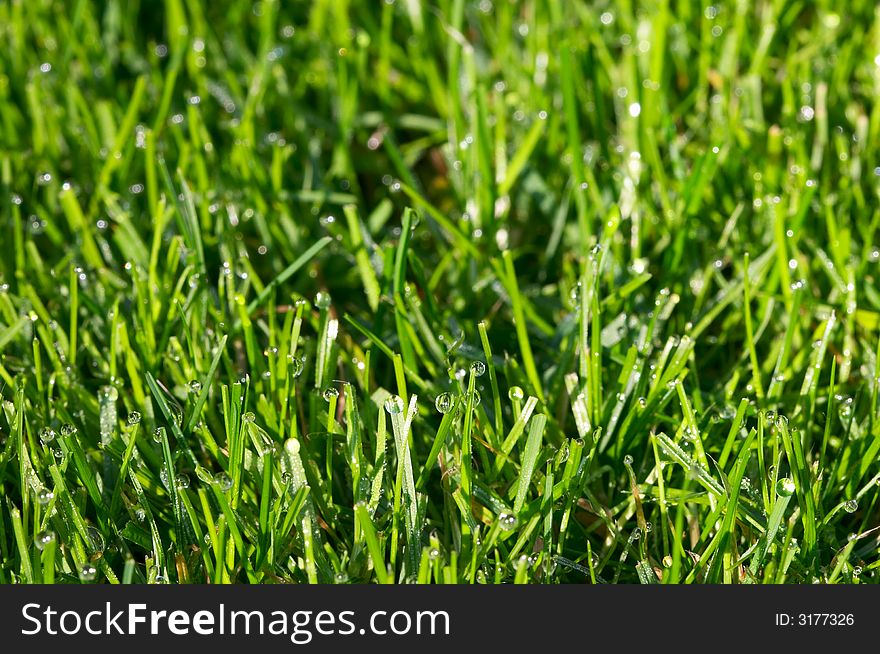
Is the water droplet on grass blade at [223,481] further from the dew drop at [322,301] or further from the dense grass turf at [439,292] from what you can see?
the dew drop at [322,301]

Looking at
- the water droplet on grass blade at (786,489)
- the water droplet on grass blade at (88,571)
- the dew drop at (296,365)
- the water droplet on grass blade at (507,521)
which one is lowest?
the water droplet on grass blade at (88,571)

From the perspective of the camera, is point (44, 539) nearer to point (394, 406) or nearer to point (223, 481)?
point (223, 481)

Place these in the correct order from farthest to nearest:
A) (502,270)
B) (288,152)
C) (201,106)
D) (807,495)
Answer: (201,106) < (288,152) < (502,270) < (807,495)

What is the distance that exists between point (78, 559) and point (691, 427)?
0.68 m

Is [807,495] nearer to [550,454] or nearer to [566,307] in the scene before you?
[550,454]

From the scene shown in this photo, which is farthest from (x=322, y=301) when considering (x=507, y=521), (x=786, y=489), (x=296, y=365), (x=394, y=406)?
(x=786, y=489)

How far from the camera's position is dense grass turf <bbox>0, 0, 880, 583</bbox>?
1.07 metres

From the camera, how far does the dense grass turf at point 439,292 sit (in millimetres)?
1074

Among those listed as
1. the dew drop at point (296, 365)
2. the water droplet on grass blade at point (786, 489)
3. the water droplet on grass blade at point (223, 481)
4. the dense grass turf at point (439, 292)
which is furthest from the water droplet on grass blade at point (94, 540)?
the water droplet on grass blade at point (786, 489)

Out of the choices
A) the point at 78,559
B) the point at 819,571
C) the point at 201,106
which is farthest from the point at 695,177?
the point at 78,559

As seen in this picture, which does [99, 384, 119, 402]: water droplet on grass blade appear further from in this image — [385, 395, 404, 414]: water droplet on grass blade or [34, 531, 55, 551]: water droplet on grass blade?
[385, 395, 404, 414]: water droplet on grass blade

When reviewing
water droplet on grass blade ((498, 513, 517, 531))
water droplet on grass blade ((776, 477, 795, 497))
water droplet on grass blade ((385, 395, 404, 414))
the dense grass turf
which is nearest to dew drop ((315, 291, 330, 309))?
the dense grass turf

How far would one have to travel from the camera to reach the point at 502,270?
134cm

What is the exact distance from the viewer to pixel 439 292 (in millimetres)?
1452
